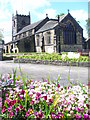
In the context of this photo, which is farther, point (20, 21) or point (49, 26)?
point (20, 21)

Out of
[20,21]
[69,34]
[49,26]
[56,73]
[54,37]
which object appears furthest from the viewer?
[20,21]

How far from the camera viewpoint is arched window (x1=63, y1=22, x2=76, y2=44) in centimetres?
4581

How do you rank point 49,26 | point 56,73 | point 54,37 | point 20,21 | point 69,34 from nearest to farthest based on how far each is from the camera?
1. point 56,73
2. point 54,37
3. point 69,34
4. point 49,26
5. point 20,21

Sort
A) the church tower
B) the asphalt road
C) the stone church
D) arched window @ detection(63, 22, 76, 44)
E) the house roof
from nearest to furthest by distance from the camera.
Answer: the asphalt road < the stone church < the house roof < arched window @ detection(63, 22, 76, 44) < the church tower

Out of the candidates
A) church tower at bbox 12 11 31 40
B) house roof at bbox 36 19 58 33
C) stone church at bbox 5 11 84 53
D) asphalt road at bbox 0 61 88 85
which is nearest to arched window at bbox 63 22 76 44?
stone church at bbox 5 11 84 53

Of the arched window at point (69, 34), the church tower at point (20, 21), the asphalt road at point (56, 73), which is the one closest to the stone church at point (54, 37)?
the arched window at point (69, 34)

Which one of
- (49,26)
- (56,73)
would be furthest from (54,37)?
(56,73)

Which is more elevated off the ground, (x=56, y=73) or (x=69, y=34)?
(x=69, y=34)

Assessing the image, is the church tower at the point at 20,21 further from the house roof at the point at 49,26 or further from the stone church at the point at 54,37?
the house roof at the point at 49,26

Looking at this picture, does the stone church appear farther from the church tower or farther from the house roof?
the church tower

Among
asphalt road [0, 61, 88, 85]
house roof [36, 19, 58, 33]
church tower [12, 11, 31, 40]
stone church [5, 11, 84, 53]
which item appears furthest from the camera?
church tower [12, 11, 31, 40]

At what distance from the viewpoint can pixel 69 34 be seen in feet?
153

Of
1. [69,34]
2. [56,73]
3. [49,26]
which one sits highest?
[49,26]

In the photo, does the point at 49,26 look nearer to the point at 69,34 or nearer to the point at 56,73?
the point at 69,34
